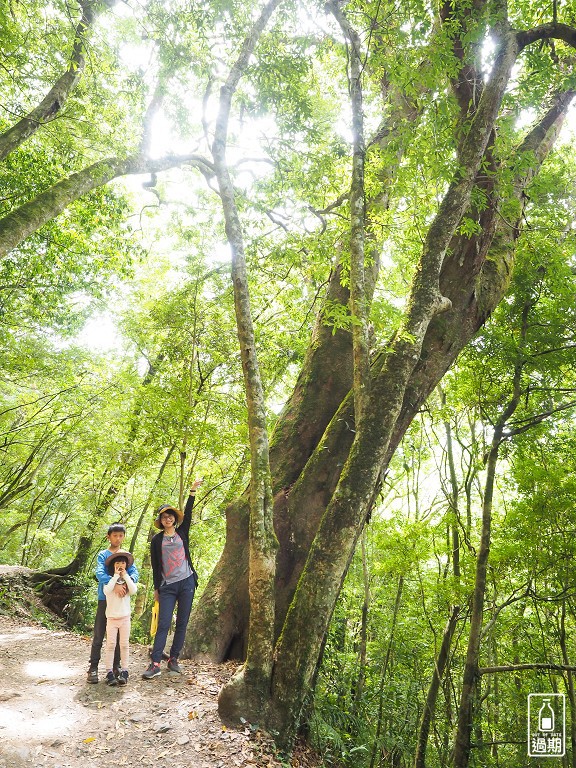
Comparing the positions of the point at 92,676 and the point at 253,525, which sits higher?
the point at 253,525

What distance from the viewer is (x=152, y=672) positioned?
16.6 ft

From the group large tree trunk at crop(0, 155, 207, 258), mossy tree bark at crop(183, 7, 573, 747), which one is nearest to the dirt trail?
mossy tree bark at crop(183, 7, 573, 747)

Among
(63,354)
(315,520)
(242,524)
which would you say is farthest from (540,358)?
(63,354)

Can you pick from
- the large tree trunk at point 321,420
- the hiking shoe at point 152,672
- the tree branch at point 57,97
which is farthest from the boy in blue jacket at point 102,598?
the tree branch at point 57,97

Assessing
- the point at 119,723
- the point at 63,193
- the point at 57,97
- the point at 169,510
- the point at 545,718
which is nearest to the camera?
the point at 119,723

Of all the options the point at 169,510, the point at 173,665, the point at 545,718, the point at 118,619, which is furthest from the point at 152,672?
the point at 545,718

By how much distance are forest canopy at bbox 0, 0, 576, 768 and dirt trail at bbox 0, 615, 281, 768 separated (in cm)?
34

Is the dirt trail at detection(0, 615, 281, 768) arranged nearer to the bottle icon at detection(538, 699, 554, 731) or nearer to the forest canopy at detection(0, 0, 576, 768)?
the forest canopy at detection(0, 0, 576, 768)

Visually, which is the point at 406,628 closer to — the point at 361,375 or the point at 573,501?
the point at 573,501

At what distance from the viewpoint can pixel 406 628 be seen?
39.7 ft

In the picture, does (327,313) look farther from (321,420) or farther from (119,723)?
(119,723)

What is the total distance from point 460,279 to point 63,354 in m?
12.1

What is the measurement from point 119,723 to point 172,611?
4.47 feet

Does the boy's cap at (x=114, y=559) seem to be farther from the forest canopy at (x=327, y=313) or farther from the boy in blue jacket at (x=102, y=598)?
the forest canopy at (x=327, y=313)
